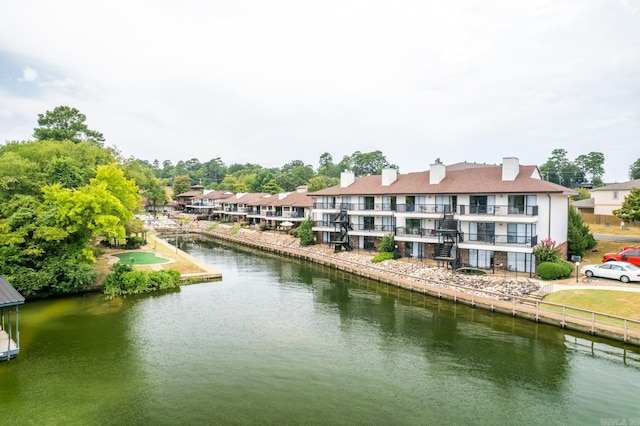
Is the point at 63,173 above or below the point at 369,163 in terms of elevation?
below

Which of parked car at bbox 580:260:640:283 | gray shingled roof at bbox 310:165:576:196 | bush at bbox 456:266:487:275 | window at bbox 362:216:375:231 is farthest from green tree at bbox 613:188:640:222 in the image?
window at bbox 362:216:375:231

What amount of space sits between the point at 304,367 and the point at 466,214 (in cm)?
2379

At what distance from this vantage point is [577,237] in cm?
3491

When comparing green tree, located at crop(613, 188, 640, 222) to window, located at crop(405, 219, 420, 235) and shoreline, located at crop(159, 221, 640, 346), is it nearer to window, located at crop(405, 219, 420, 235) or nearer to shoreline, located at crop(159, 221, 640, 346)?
shoreline, located at crop(159, 221, 640, 346)

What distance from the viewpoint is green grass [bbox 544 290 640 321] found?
22.5m

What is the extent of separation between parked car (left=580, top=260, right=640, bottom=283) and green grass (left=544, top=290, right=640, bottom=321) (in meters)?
2.99

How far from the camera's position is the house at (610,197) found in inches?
2020

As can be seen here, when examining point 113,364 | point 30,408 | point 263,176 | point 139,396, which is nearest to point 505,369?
point 139,396

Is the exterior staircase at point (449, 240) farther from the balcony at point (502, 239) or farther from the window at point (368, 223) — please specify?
the window at point (368, 223)

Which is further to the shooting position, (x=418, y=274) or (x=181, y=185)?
(x=181, y=185)

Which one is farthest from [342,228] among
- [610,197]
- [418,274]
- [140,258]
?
[610,197]

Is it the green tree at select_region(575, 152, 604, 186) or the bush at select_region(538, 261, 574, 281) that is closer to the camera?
the bush at select_region(538, 261, 574, 281)

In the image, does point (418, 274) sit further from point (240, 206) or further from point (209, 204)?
point (209, 204)

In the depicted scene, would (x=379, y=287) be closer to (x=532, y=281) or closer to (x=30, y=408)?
(x=532, y=281)
